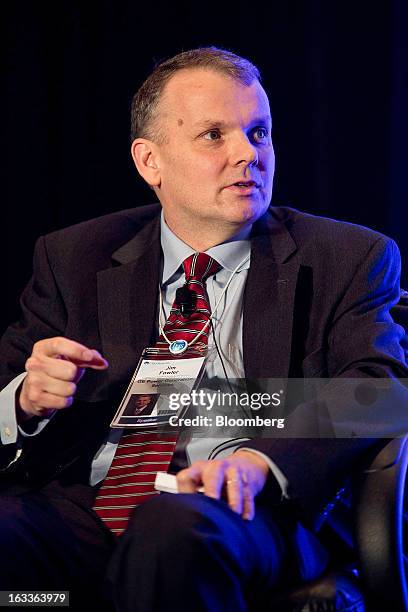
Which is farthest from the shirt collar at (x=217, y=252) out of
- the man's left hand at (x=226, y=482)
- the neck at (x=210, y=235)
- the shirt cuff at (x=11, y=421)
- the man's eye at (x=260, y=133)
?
the man's left hand at (x=226, y=482)

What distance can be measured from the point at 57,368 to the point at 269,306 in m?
0.64

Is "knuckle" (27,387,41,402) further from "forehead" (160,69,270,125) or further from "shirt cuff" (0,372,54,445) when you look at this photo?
"forehead" (160,69,270,125)

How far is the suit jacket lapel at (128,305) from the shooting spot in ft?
7.04

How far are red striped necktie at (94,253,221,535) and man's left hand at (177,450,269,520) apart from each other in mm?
397

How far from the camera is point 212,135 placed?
225cm

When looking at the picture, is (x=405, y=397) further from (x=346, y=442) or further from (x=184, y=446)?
(x=184, y=446)

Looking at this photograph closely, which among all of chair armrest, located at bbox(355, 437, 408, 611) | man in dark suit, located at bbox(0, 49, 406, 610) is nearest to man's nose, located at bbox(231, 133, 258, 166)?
man in dark suit, located at bbox(0, 49, 406, 610)

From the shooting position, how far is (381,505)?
1549mm

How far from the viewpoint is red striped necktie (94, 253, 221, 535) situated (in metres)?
1.95

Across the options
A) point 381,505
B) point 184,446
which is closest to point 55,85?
point 184,446

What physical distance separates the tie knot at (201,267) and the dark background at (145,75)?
30.4 inches

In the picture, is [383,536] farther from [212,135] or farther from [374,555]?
[212,135]

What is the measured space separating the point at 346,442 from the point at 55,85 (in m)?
1.98

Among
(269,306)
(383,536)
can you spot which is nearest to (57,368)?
(269,306)
